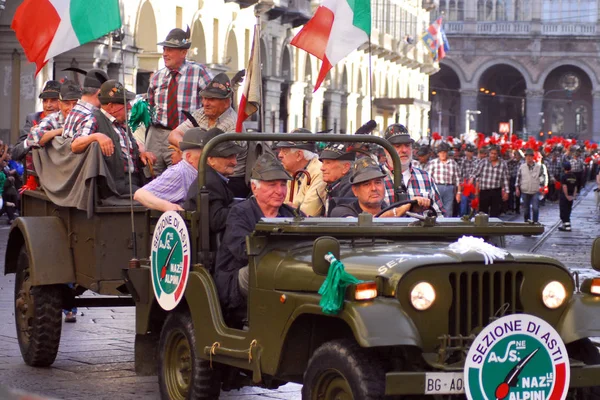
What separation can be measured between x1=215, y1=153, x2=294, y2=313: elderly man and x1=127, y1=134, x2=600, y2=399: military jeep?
0.08m

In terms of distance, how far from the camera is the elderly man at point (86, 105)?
9.74 meters

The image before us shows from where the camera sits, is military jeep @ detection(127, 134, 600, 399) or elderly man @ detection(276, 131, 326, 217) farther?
elderly man @ detection(276, 131, 326, 217)

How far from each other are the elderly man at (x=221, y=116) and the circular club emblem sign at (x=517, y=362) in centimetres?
350

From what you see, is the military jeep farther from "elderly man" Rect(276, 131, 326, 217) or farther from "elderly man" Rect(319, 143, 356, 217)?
"elderly man" Rect(276, 131, 326, 217)

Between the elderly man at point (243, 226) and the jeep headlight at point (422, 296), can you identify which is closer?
the jeep headlight at point (422, 296)

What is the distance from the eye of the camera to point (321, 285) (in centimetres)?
620

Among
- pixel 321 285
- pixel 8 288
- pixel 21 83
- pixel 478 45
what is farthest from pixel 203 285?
pixel 478 45

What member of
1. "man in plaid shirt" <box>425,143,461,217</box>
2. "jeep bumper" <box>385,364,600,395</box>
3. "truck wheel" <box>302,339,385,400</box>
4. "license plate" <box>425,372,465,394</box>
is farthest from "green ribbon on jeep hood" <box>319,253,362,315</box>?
"man in plaid shirt" <box>425,143,461,217</box>

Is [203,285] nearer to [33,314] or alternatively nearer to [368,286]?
[368,286]

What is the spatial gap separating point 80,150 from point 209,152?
6.26ft

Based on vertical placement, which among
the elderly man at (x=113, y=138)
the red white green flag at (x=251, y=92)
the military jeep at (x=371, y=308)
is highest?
the red white green flag at (x=251, y=92)

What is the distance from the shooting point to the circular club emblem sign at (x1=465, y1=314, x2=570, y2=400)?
5.90m

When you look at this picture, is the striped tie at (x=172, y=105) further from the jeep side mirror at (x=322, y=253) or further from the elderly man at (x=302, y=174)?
the jeep side mirror at (x=322, y=253)

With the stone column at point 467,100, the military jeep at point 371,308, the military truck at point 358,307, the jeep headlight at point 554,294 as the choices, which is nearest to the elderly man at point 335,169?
the military truck at point 358,307
